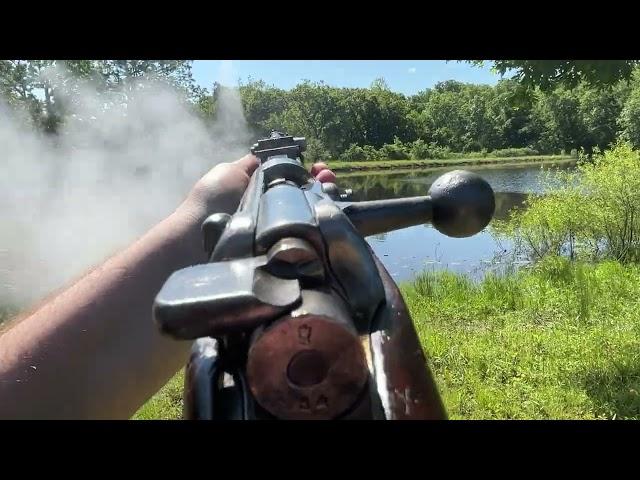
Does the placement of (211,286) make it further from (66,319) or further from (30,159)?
(30,159)

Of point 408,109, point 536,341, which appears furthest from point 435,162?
point 536,341

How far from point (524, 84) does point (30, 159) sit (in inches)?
255

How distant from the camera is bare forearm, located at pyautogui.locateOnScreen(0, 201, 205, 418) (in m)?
1.27

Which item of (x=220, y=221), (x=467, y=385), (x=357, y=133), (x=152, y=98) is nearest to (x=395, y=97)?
(x=357, y=133)

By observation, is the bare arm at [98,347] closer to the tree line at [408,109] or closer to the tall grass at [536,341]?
the tall grass at [536,341]

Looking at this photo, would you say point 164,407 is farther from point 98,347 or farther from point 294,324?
point 294,324

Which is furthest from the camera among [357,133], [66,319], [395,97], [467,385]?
[395,97]

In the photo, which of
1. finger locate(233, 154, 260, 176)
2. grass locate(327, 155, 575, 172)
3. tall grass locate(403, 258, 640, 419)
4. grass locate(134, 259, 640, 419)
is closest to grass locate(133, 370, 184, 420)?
grass locate(134, 259, 640, 419)

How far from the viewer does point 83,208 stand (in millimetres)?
8508

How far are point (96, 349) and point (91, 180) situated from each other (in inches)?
309

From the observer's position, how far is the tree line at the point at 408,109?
829 centimetres

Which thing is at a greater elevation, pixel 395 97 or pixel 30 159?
pixel 395 97

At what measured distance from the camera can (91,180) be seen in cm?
863

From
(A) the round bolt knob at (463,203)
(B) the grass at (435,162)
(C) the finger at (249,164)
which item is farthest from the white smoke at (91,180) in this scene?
(B) the grass at (435,162)
